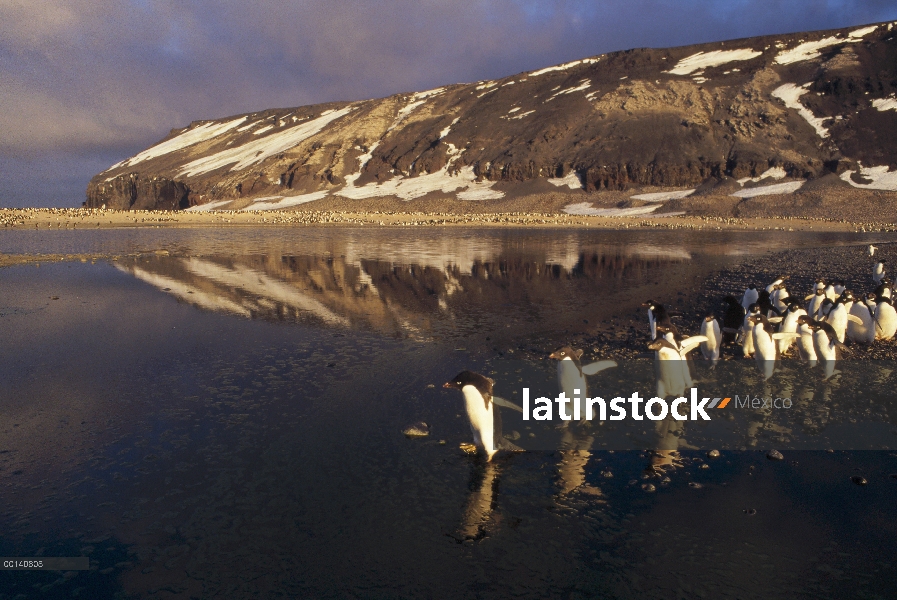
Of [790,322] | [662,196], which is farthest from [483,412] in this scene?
[662,196]

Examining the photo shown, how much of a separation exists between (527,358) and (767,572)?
603cm

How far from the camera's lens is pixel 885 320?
11.6 meters

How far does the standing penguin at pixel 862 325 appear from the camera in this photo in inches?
447

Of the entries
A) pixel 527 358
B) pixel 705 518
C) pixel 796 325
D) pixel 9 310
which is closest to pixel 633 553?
pixel 705 518

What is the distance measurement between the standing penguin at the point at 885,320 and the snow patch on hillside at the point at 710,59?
94.1 metres

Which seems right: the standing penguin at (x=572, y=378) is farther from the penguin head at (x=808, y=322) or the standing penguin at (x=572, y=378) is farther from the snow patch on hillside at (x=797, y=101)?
the snow patch on hillside at (x=797, y=101)

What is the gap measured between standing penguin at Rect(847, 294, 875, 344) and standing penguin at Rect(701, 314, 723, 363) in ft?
11.2

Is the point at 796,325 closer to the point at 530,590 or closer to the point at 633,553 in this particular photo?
the point at 633,553

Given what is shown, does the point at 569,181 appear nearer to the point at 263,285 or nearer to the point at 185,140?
the point at 263,285

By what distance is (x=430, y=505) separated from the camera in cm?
585

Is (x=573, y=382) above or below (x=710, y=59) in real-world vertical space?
below

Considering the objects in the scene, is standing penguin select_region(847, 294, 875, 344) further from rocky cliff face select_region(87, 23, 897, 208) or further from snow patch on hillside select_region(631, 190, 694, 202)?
snow patch on hillside select_region(631, 190, 694, 202)

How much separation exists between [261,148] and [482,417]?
12912cm

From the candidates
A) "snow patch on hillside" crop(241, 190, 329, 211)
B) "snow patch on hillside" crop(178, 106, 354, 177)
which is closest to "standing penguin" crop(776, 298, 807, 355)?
"snow patch on hillside" crop(241, 190, 329, 211)
